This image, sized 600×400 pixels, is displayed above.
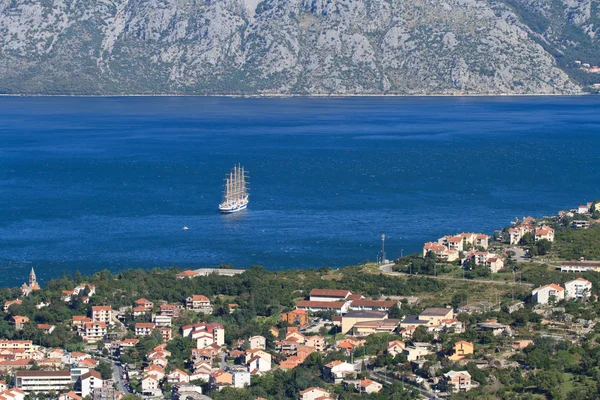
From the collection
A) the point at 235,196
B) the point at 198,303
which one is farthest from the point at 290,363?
the point at 235,196

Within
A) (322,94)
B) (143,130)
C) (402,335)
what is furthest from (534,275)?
(322,94)

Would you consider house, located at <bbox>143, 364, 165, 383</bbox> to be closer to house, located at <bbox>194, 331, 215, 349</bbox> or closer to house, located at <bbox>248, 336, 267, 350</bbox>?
house, located at <bbox>194, 331, 215, 349</bbox>

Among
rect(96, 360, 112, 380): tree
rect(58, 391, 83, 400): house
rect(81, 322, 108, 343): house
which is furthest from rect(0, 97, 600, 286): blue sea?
rect(58, 391, 83, 400): house

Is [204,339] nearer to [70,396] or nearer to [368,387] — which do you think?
[70,396]

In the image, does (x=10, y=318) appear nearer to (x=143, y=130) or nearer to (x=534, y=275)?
(x=534, y=275)

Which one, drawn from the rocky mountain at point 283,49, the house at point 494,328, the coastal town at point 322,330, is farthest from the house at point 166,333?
the rocky mountain at point 283,49

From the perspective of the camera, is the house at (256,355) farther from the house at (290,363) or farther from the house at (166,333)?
the house at (166,333)
